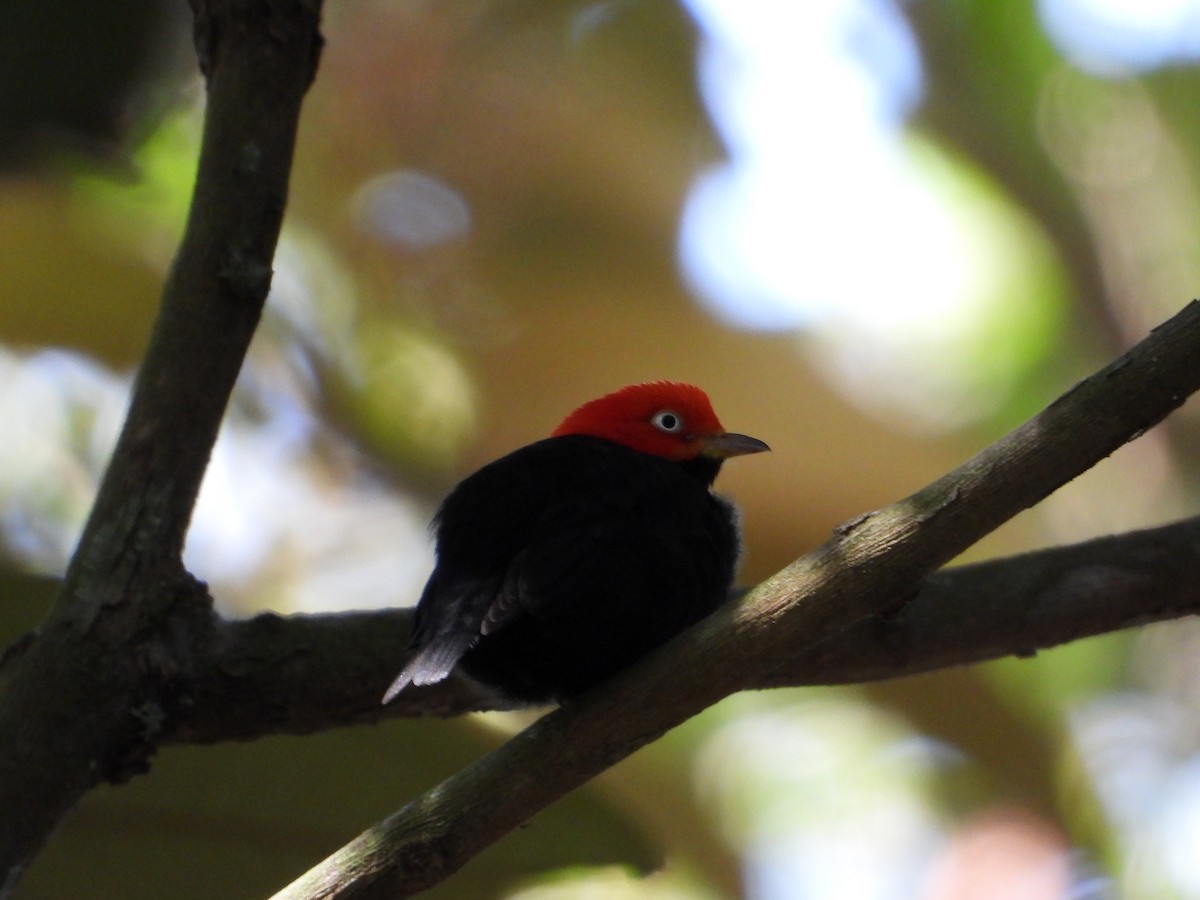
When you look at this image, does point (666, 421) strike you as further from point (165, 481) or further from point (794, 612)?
point (794, 612)

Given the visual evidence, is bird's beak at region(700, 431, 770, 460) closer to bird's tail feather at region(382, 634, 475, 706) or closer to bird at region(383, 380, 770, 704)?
bird at region(383, 380, 770, 704)

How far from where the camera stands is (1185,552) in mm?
3402

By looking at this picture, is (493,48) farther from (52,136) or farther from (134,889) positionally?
(134,889)

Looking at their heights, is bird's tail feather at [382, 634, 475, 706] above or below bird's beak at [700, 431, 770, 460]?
below

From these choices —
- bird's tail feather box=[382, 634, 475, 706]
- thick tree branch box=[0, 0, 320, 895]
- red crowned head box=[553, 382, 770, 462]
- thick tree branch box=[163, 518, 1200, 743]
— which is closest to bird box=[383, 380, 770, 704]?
bird's tail feather box=[382, 634, 475, 706]

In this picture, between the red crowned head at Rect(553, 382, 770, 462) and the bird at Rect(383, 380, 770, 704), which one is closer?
the bird at Rect(383, 380, 770, 704)

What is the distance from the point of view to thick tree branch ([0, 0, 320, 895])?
292 centimetres

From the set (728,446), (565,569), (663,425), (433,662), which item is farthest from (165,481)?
(728,446)

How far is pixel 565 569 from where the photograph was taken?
2811 millimetres

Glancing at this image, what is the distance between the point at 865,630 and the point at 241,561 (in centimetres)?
464

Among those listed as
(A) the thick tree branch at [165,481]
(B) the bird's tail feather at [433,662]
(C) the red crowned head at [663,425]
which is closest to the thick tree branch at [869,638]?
(A) the thick tree branch at [165,481]

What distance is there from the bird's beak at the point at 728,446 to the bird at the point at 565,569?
1.69ft

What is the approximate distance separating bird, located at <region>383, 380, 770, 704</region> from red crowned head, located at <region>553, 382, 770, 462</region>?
498mm

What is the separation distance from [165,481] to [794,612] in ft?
5.19
